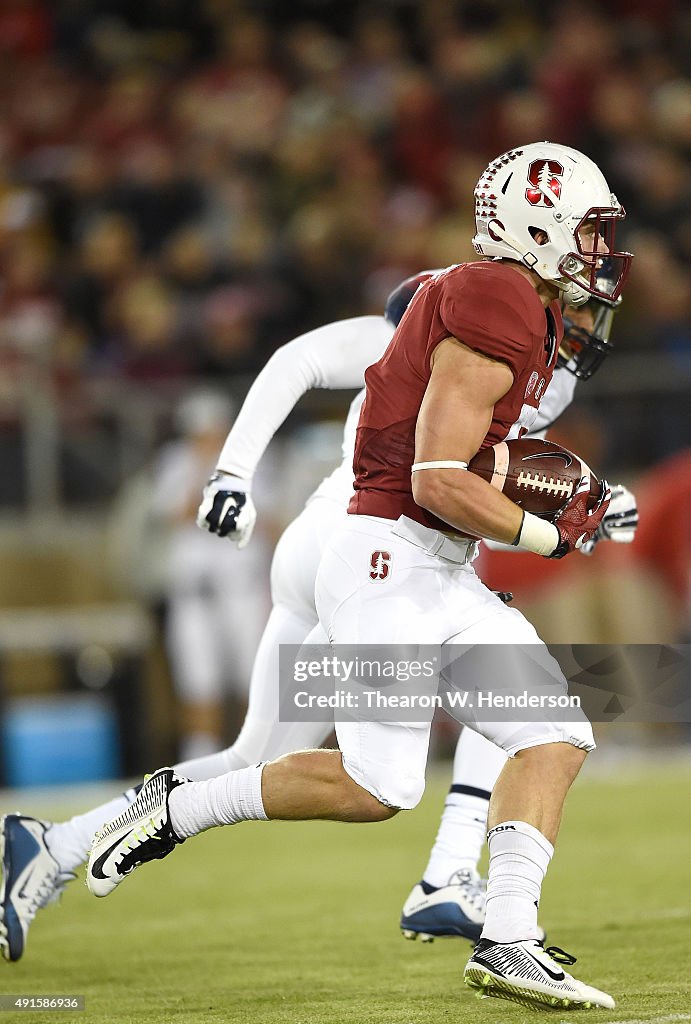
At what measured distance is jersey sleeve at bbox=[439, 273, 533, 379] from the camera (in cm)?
337

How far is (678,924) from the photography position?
14.7 ft

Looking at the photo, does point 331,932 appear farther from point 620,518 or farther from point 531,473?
point 531,473

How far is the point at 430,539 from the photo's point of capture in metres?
3.64

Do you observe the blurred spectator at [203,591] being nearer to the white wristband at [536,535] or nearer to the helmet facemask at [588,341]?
the helmet facemask at [588,341]

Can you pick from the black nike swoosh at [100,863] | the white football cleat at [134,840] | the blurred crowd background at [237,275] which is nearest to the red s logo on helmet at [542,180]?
the white football cleat at [134,840]

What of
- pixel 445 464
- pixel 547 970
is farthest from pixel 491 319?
pixel 547 970

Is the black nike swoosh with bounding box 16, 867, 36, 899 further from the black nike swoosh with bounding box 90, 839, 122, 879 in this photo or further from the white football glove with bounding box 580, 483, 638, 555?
the white football glove with bounding box 580, 483, 638, 555

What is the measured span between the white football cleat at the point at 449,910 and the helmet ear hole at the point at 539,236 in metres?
1.72

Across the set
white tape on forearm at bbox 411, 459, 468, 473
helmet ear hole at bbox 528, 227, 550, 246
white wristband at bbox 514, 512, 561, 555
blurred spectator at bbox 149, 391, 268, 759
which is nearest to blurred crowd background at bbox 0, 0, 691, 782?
blurred spectator at bbox 149, 391, 268, 759

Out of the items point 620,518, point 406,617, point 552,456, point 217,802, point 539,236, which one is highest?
point 539,236

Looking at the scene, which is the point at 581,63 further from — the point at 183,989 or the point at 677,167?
the point at 183,989

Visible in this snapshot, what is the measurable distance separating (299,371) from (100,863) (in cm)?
141

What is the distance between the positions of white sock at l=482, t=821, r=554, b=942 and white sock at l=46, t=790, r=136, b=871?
119 centimetres

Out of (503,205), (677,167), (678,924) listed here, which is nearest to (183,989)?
(678,924)
